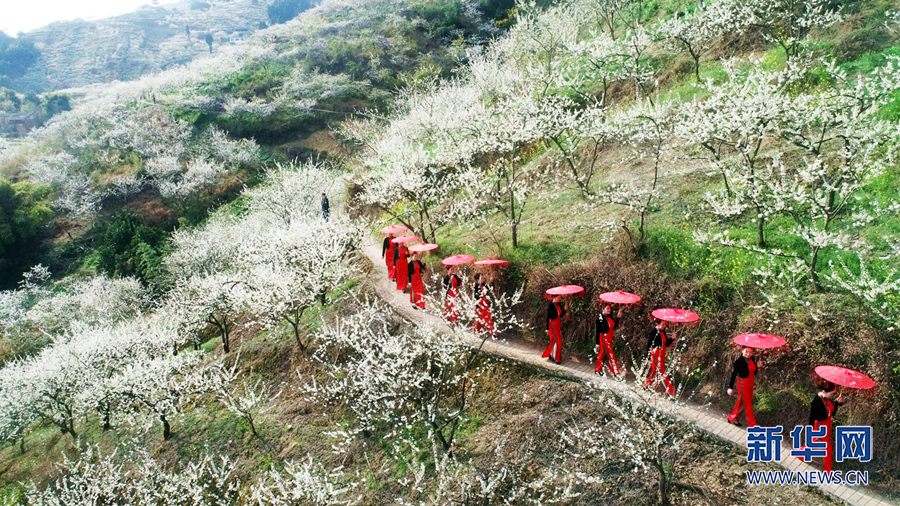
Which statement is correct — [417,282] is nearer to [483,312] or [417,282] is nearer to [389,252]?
[389,252]

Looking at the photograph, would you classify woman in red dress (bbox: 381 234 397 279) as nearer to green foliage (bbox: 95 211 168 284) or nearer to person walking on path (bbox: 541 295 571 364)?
person walking on path (bbox: 541 295 571 364)

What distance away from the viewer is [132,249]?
34188 millimetres

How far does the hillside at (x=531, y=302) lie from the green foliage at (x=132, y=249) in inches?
9.7

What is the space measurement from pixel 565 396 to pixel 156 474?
535 inches

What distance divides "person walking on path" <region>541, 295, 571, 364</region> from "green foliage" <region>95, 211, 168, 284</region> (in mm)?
28231

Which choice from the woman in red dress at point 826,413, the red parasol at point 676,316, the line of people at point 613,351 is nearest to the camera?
the woman in red dress at point 826,413

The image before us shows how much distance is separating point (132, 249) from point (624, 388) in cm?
3638

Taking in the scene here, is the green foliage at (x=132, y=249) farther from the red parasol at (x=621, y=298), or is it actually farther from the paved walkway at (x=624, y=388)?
the red parasol at (x=621, y=298)

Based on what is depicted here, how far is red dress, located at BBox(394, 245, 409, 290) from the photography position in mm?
17391

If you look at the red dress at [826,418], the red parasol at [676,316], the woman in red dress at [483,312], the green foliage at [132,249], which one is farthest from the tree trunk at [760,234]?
the green foliage at [132,249]

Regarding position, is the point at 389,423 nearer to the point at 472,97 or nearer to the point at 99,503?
the point at 99,503

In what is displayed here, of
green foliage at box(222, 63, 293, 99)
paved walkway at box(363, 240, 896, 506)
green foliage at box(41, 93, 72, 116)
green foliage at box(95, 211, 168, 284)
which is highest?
green foliage at box(41, 93, 72, 116)

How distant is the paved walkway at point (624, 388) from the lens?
816cm

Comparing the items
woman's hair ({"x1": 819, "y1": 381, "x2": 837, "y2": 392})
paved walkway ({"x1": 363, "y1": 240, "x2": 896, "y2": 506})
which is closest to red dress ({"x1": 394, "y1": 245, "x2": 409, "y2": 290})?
paved walkway ({"x1": 363, "y1": 240, "x2": 896, "y2": 506})
